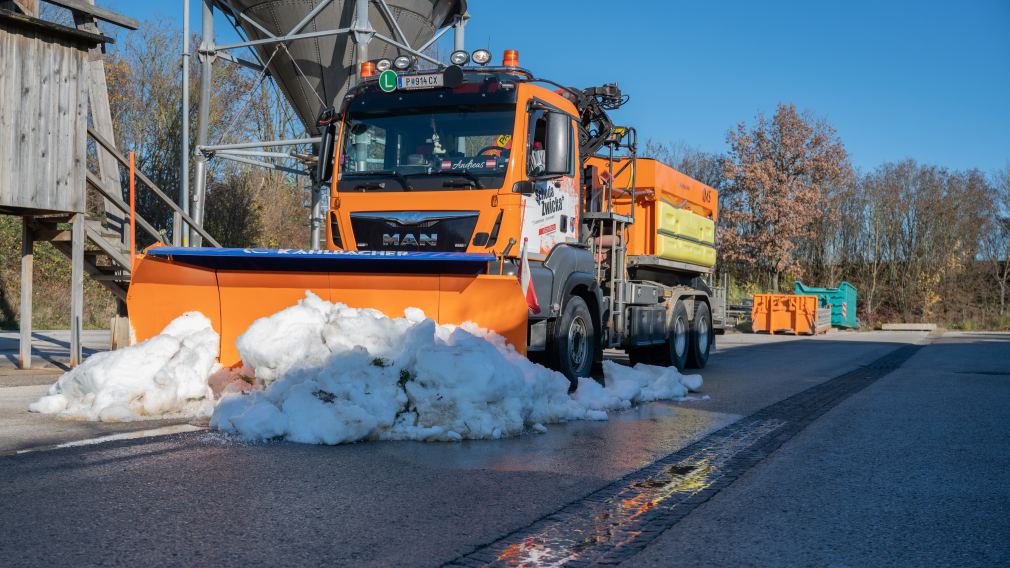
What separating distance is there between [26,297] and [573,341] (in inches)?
296

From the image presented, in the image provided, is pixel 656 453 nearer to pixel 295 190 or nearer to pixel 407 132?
pixel 407 132

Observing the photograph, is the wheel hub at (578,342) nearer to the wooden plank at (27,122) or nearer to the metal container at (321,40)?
the wooden plank at (27,122)

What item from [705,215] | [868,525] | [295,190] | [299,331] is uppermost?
[295,190]

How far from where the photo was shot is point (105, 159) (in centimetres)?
1295

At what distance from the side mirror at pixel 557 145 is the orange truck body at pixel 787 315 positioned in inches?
920

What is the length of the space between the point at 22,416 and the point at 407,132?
419 cm

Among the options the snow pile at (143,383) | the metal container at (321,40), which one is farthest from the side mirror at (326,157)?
the metal container at (321,40)

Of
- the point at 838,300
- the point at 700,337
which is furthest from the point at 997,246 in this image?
the point at 700,337

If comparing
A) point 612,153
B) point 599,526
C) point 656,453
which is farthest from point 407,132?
point 599,526

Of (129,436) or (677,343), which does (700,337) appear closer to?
(677,343)

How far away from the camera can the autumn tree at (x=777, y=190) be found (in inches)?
1537

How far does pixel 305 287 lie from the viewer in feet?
25.7

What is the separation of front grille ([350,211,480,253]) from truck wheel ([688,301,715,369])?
249 inches

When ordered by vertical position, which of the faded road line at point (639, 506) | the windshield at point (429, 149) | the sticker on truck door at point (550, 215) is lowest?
the faded road line at point (639, 506)
